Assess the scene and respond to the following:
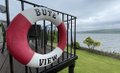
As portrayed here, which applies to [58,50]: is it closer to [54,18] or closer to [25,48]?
[54,18]

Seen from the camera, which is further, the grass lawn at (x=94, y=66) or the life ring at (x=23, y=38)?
the grass lawn at (x=94, y=66)

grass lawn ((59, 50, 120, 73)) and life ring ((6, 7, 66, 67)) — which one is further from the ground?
life ring ((6, 7, 66, 67))

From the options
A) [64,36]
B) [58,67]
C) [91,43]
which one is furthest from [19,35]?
[91,43]

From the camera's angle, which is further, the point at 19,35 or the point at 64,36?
the point at 64,36

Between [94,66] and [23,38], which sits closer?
[23,38]

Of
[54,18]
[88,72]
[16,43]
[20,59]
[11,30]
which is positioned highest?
[54,18]

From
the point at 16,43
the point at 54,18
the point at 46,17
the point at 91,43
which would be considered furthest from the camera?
the point at 91,43

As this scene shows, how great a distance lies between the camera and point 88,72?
4.07m

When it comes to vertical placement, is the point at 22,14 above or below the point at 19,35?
above

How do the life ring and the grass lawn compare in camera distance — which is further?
the grass lawn

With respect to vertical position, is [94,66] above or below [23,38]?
below

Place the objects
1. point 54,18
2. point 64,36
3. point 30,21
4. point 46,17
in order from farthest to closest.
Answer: point 64,36 → point 54,18 → point 46,17 → point 30,21

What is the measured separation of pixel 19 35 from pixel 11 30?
0.07m

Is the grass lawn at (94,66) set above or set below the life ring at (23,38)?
below
